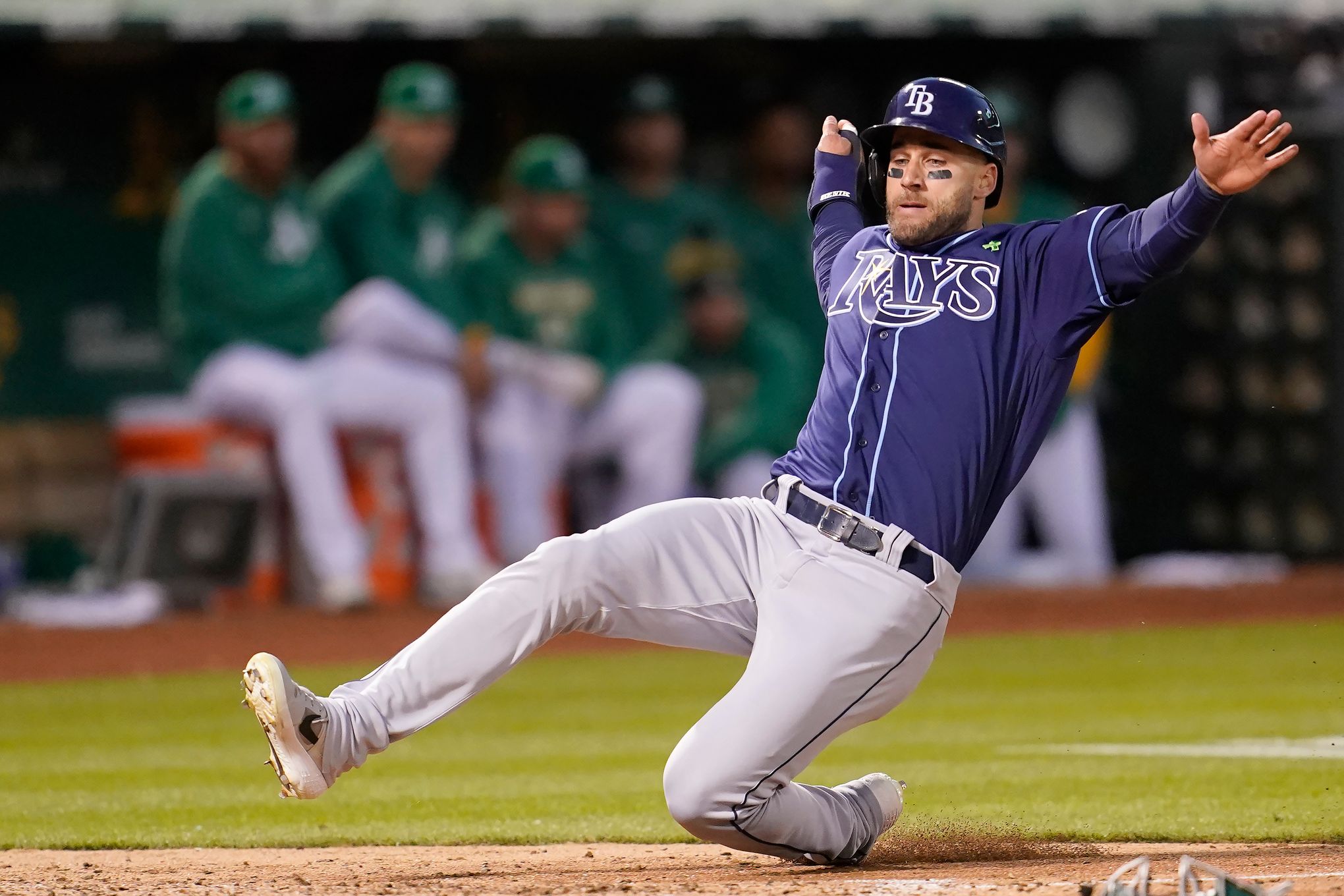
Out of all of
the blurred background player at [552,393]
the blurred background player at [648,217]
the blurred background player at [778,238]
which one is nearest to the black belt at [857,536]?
the blurred background player at [552,393]

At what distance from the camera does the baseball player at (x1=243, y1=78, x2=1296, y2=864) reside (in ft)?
12.9

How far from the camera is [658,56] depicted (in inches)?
534

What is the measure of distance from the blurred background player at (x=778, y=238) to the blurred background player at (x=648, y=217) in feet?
0.96

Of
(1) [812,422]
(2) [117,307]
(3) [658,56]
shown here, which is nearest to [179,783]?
(1) [812,422]

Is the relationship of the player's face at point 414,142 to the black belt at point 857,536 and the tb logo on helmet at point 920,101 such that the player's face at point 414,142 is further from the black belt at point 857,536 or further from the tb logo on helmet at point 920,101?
the black belt at point 857,536

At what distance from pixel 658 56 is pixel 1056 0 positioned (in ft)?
8.75

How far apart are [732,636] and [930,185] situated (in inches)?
41.2

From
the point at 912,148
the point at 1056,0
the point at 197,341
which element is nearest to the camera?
the point at 912,148

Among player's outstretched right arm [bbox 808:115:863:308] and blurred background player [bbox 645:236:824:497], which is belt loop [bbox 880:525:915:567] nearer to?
player's outstretched right arm [bbox 808:115:863:308]

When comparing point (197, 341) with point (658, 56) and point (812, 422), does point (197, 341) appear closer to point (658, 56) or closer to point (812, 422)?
point (658, 56)

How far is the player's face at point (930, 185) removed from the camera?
169 inches

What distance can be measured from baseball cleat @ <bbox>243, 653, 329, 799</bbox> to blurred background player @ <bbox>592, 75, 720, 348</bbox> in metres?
8.70

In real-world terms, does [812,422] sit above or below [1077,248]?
below

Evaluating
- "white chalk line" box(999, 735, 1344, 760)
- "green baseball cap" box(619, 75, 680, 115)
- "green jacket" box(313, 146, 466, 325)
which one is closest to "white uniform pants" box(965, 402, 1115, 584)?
"green baseball cap" box(619, 75, 680, 115)
